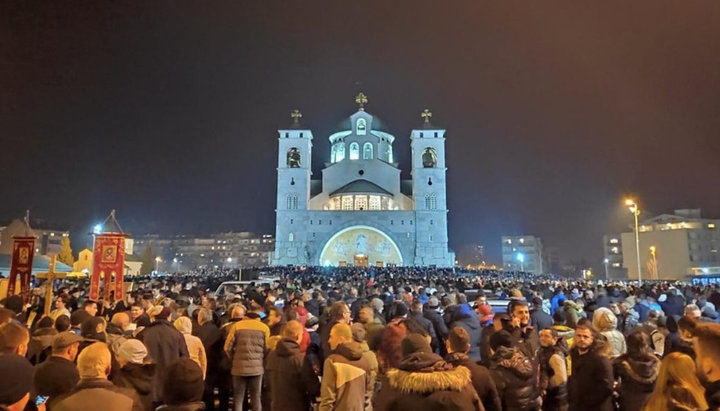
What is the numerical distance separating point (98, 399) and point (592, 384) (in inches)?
156

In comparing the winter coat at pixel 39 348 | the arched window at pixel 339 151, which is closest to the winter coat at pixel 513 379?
the winter coat at pixel 39 348

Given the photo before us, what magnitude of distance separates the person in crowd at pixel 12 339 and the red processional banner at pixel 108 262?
1140 centimetres

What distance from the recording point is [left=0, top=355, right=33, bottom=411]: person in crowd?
9.39 feet

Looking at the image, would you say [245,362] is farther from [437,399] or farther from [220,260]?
[220,260]

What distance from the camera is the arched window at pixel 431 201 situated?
53188 millimetres

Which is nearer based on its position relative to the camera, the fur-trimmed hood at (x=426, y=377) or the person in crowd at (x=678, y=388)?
the person in crowd at (x=678, y=388)

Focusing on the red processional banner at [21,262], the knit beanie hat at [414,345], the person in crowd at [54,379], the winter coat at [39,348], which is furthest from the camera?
the red processional banner at [21,262]

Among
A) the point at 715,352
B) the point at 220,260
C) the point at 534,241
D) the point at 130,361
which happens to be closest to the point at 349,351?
the point at 130,361

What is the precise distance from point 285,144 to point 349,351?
52.9 m

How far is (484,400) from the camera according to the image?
3.66 m

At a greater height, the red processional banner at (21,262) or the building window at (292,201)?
the building window at (292,201)

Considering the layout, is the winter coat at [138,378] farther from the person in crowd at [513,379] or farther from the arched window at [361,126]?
the arched window at [361,126]

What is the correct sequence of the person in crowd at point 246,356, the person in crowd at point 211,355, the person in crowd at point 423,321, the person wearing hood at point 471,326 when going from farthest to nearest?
the person in crowd at point 423,321, the person wearing hood at point 471,326, the person in crowd at point 211,355, the person in crowd at point 246,356

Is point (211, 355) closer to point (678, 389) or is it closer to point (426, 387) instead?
point (426, 387)
